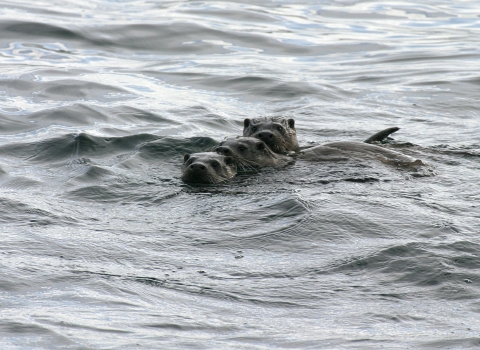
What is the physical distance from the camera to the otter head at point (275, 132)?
Answer: 10070 mm

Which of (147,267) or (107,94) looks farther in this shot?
(107,94)

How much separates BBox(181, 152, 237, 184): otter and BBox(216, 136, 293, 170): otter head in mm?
137

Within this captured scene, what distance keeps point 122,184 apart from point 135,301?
3.45 meters

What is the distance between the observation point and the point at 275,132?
1017 cm

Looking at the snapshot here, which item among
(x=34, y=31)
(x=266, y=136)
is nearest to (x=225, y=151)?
(x=266, y=136)

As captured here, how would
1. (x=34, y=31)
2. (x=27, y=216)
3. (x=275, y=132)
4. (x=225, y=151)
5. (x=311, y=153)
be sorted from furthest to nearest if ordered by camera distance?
(x=34, y=31) < (x=275, y=132) < (x=311, y=153) < (x=225, y=151) < (x=27, y=216)

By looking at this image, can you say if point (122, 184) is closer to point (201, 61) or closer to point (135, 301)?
point (135, 301)

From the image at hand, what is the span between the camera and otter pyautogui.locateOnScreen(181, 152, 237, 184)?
351 inches

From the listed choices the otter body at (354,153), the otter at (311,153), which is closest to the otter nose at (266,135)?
the otter at (311,153)

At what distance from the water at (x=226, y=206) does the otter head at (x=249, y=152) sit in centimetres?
24

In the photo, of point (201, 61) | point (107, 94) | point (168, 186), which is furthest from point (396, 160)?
point (201, 61)

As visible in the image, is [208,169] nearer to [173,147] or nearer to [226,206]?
[226,206]

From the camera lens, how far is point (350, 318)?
213 inches

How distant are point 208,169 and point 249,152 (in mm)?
723
